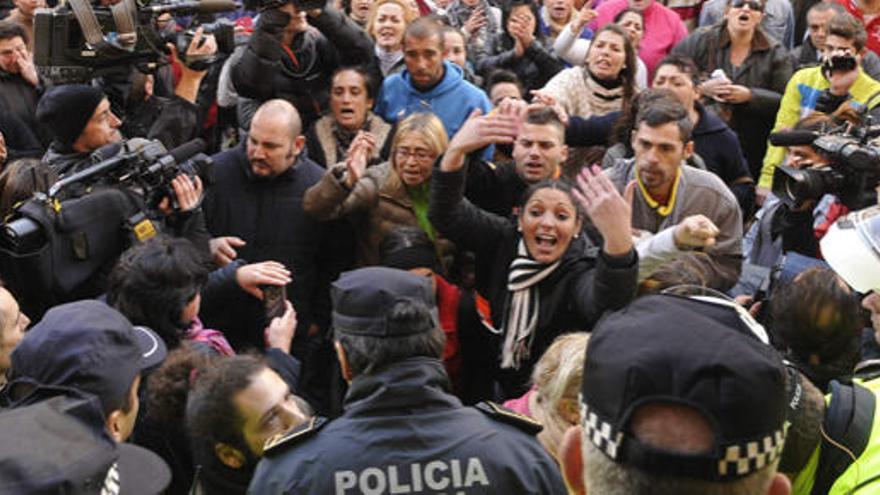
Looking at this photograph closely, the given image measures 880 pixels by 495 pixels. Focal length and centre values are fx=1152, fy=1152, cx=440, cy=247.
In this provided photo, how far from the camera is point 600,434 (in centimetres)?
→ 142

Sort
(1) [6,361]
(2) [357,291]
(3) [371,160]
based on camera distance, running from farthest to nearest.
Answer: (3) [371,160]
(1) [6,361]
(2) [357,291]

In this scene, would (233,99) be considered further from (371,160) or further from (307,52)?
(371,160)

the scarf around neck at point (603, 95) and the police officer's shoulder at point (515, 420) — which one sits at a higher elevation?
the police officer's shoulder at point (515, 420)

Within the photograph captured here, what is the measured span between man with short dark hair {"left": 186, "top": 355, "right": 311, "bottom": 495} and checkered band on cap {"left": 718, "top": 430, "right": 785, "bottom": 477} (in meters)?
1.42

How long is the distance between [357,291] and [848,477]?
1074 mm

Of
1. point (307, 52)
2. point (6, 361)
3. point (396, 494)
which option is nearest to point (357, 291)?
A: point (396, 494)

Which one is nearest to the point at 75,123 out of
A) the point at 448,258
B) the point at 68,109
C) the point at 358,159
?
the point at 68,109

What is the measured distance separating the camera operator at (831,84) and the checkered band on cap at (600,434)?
4241 millimetres

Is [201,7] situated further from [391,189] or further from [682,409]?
[682,409]

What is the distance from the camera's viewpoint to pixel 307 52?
5910 millimetres

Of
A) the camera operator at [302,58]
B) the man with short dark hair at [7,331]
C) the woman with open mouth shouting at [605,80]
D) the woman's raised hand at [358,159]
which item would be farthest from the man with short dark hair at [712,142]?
the man with short dark hair at [7,331]

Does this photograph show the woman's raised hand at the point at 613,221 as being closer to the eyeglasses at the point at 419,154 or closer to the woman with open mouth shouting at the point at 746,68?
the eyeglasses at the point at 419,154

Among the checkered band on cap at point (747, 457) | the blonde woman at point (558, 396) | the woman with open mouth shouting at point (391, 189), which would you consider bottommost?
the woman with open mouth shouting at point (391, 189)

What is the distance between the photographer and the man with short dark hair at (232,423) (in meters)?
2.62
